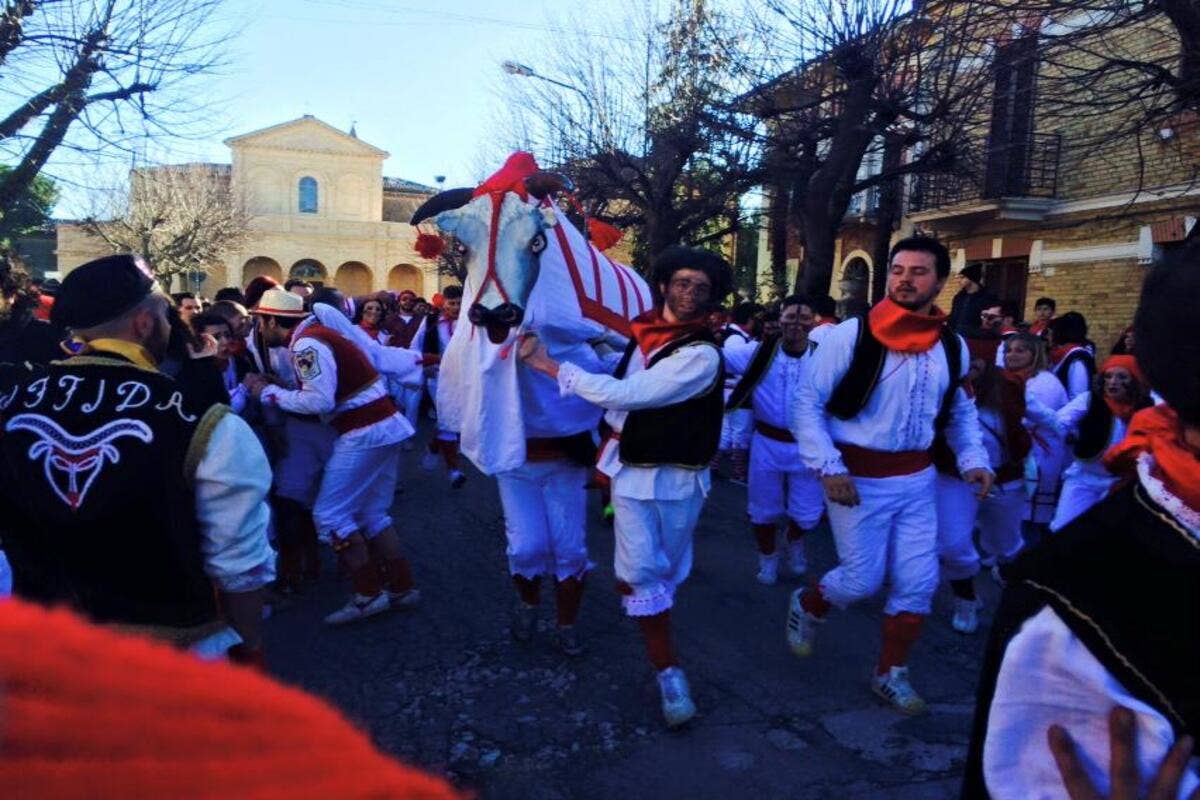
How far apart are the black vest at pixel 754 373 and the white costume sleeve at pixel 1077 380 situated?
2123 millimetres

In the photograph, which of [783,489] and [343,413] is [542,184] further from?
[783,489]

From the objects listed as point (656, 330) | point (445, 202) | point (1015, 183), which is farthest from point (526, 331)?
point (1015, 183)

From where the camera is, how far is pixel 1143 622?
1.18 meters

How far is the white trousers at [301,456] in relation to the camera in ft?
16.9

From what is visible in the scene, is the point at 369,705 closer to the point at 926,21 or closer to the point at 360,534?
the point at 360,534

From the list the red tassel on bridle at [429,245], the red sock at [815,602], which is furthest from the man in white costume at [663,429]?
the red tassel on bridle at [429,245]

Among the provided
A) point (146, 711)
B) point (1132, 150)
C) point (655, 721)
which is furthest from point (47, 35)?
point (1132, 150)

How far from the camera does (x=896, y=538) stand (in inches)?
155

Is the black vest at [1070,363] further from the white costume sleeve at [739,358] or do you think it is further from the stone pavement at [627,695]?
the white costume sleeve at [739,358]

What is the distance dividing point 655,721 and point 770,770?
22.1 inches

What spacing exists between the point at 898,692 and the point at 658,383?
1684mm

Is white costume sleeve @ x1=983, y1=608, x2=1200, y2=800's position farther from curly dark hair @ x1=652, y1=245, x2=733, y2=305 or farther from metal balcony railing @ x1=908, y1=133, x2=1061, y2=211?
metal balcony railing @ x1=908, y1=133, x2=1061, y2=211

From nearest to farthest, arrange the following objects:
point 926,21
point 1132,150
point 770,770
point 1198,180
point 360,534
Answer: point 770,770 < point 360,534 < point 926,21 < point 1198,180 < point 1132,150

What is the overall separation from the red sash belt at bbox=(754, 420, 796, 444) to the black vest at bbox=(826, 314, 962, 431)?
1.84 metres
